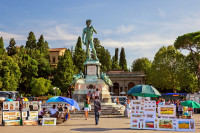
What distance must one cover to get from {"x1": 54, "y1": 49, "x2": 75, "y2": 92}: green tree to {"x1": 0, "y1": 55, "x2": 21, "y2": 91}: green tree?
8.75 m

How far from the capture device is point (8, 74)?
4697cm

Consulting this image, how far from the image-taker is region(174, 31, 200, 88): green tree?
43.2 meters

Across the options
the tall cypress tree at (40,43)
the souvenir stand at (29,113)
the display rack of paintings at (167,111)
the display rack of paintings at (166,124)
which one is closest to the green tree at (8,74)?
the tall cypress tree at (40,43)

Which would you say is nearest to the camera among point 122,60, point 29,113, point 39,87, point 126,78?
point 29,113

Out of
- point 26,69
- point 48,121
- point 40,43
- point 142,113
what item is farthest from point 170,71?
point 40,43

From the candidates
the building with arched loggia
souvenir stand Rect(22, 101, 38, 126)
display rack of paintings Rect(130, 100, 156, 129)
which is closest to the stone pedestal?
souvenir stand Rect(22, 101, 38, 126)

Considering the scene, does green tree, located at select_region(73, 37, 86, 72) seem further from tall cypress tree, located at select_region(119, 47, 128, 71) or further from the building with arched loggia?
tall cypress tree, located at select_region(119, 47, 128, 71)

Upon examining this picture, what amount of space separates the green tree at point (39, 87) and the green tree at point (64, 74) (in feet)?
8.69

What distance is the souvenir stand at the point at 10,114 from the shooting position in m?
13.9

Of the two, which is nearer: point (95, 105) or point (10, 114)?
point (10, 114)

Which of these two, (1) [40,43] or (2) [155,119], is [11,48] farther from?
(2) [155,119]

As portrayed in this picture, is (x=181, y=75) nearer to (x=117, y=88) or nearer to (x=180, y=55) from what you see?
(x=180, y=55)

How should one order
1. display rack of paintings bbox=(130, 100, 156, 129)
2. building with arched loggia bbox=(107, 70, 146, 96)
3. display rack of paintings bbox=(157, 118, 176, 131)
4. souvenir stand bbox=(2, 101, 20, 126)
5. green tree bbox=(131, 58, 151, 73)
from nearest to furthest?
display rack of paintings bbox=(157, 118, 176, 131)
display rack of paintings bbox=(130, 100, 156, 129)
souvenir stand bbox=(2, 101, 20, 126)
building with arched loggia bbox=(107, 70, 146, 96)
green tree bbox=(131, 58, 151, 73)

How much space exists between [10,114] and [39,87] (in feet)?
126
